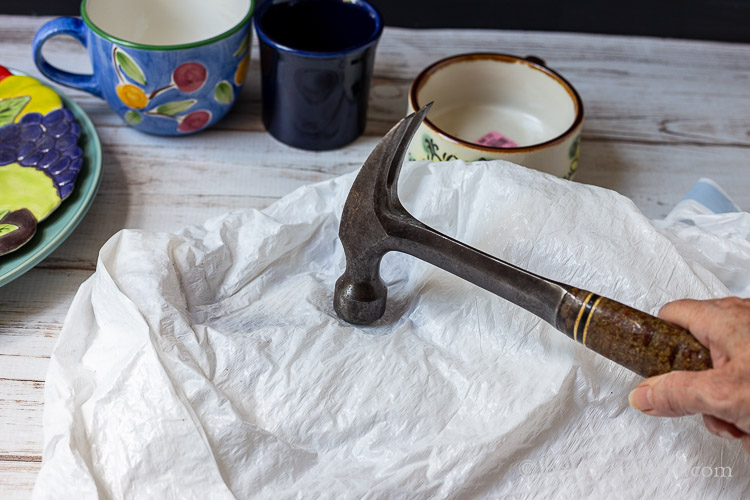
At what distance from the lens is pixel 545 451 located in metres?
0.50

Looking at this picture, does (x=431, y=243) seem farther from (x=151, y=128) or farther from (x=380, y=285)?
(x=151, y=128)

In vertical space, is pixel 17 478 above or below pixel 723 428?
below

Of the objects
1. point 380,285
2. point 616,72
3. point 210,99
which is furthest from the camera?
point 616,72

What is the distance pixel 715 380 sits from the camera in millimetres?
404

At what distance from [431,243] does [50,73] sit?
0.50 m

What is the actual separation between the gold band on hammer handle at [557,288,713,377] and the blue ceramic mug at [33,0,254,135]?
45 cm

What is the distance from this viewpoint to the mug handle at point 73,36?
749mm

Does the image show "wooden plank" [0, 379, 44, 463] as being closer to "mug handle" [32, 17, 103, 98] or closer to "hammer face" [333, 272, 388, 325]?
"hammer face" [333, 272, 388, 325]

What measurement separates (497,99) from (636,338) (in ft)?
1.47

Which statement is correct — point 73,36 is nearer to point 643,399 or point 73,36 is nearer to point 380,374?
point 380,374

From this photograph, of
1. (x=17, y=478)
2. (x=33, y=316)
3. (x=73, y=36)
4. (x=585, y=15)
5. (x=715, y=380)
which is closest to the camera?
(x=715, y=380)

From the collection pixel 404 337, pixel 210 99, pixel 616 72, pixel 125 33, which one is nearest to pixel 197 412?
pixel 404 337

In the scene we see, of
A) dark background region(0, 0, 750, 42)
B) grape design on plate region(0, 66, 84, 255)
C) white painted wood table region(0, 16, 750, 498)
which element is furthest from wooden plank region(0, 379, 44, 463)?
dark background region(0, 0, 750, 42)

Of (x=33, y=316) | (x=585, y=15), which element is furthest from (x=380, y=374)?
(x=585, y=15)
